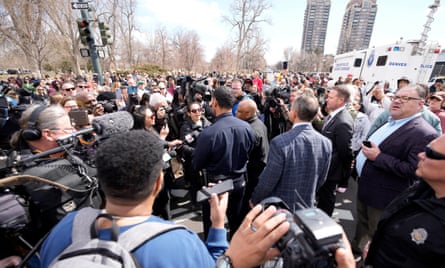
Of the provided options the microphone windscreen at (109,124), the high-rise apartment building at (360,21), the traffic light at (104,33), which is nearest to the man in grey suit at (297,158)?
the microphone windscreen at (109,124)

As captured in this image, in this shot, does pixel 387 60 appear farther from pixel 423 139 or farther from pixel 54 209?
pixel 54 209

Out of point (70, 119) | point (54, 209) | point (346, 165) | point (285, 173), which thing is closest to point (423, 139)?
point (346, 165)

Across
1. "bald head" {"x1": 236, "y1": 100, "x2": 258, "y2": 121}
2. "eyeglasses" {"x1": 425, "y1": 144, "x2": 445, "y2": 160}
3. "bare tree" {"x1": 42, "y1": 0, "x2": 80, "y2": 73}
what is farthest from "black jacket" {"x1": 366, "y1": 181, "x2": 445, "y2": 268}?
"bare tree" {"x1": 42, "y1": 0, "x2": 80, "y2": 73}

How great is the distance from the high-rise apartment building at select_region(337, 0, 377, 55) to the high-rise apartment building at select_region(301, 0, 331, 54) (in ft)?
43.6

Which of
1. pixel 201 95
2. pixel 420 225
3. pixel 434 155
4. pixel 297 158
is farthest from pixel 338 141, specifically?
pixel 201 95

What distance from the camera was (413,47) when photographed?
34.9 feet

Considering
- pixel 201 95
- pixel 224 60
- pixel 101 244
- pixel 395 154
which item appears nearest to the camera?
pixel 101 244

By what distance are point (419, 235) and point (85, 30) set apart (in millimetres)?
8659

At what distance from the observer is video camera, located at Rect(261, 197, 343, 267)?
70 cm

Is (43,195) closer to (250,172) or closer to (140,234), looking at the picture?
(140,234)

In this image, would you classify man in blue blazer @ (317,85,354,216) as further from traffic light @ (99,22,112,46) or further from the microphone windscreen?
traffic light @ (99,22,112,46)

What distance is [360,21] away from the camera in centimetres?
8644

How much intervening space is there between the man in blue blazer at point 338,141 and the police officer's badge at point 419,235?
1663mm

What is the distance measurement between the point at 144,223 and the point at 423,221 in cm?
150
